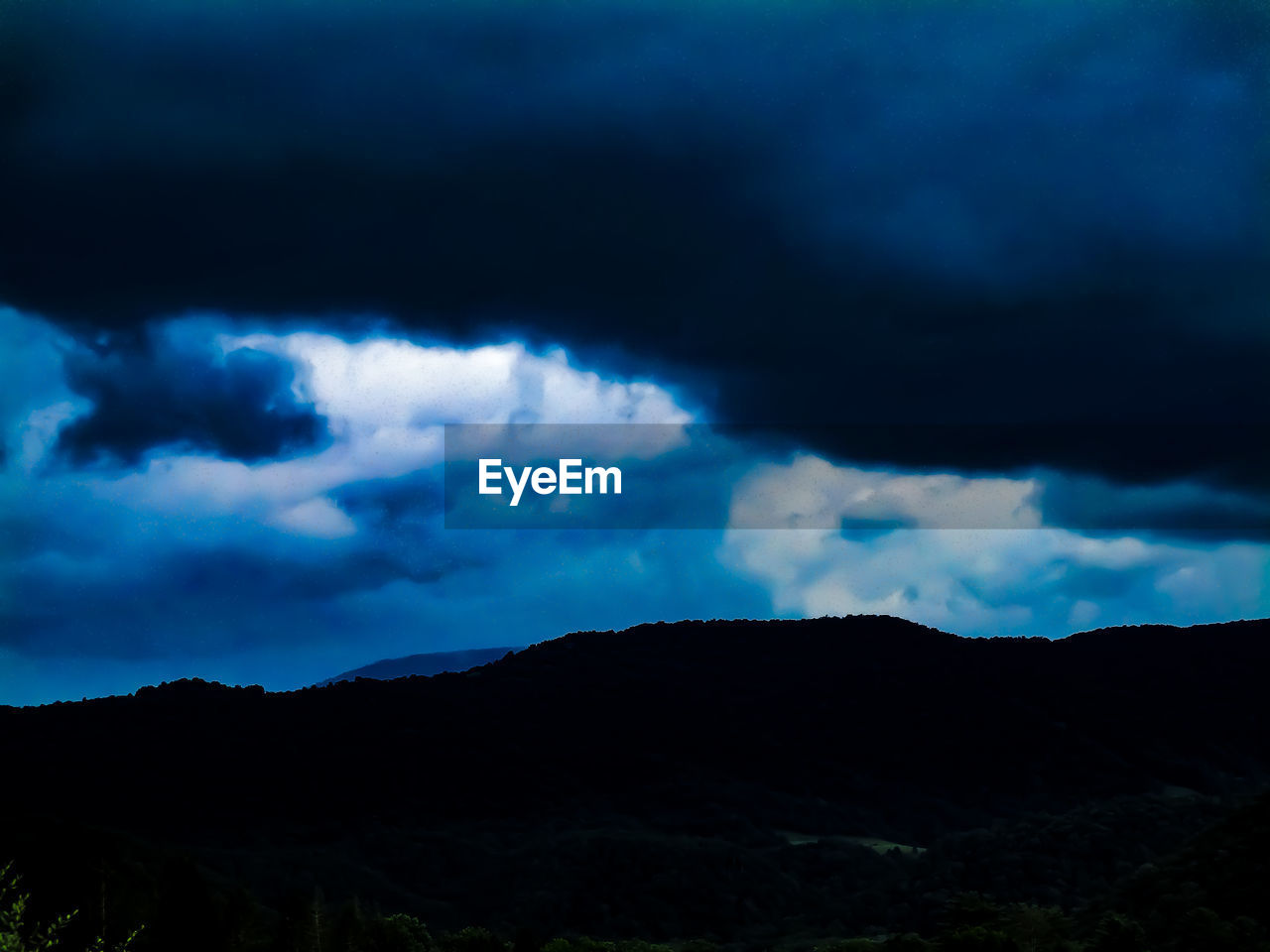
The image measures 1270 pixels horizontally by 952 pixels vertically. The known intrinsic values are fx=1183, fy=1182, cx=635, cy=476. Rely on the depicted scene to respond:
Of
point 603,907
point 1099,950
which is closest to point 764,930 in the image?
point 603,907

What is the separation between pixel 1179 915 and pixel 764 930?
99039 millimetres

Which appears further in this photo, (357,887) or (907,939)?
(357,887)

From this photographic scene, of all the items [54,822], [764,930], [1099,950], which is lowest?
[764,930]

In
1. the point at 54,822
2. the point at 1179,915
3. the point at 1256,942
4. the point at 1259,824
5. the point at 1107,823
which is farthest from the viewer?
the point at 1107,823

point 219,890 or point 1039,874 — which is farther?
point 1039,874

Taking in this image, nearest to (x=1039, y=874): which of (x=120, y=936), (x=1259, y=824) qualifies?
(x=1259, y=824)

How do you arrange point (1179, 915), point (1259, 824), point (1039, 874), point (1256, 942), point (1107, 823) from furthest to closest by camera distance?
1. point (1107, 823)
2. point (1039, 874)
3. point (1259, 824)
4. point (1179, 915)
5. point (1256, 942)

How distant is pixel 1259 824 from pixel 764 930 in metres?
91.5

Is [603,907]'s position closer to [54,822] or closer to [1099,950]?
[54,822]

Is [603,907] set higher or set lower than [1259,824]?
lower

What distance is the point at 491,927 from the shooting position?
184 metres

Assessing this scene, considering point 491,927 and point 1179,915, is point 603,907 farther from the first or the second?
point 1179,915

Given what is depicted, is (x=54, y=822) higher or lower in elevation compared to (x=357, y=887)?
higher

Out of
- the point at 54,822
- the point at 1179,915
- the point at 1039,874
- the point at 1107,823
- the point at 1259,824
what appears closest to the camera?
the point at 1179,915
